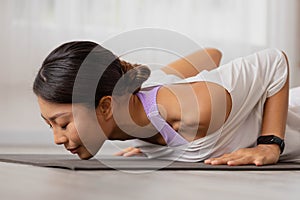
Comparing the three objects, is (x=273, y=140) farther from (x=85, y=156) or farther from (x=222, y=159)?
(x=85, y=156)

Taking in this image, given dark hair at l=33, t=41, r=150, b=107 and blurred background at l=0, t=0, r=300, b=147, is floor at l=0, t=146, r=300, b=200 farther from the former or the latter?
blurred background at l=0, t=0, r=300, b=147

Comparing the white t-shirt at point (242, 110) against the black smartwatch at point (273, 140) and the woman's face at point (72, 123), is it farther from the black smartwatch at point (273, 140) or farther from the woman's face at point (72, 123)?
the woman's face at point (72, 123)

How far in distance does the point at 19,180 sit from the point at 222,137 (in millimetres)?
644

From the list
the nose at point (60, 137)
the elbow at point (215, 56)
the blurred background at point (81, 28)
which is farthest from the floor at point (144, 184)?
A: the blurred background at point (81, 28)

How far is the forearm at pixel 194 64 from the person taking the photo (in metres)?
1.90

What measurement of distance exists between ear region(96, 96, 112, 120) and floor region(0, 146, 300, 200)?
20 cm

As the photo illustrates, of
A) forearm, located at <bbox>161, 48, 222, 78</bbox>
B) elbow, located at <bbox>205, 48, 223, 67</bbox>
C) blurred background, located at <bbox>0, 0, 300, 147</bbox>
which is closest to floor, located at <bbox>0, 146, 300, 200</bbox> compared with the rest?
forearm, located at <bbox>161, 48, 222, 78</bbox>

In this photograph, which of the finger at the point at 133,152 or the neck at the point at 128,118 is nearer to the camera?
the neck at the point at 128,118

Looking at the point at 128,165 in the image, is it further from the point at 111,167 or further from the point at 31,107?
the point at 31,107

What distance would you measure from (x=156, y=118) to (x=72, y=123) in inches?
8.3

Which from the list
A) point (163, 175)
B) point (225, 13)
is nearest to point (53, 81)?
point (163, 175)

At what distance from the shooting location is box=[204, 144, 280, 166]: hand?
4.86 ft

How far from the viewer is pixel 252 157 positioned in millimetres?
1503

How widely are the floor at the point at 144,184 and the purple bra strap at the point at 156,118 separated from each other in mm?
216
